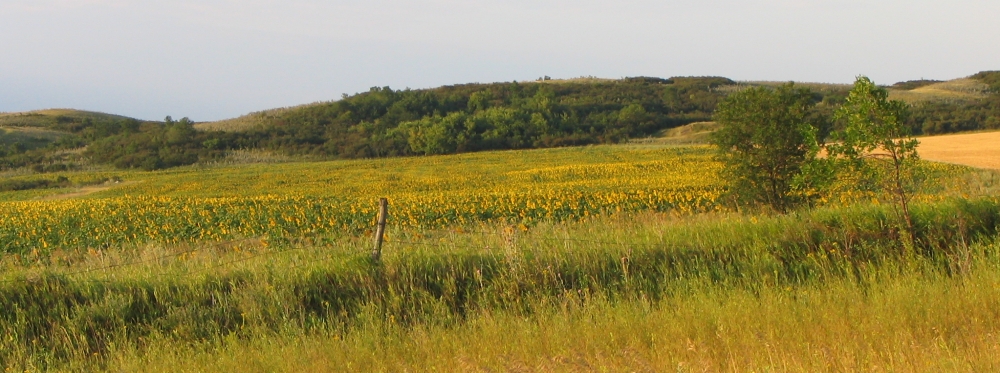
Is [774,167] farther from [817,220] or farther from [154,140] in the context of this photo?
[154,140]

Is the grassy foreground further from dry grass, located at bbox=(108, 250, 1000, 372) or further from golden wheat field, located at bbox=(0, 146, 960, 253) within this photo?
golden wheat field, located at bbox=(0, 146, 960, 253)

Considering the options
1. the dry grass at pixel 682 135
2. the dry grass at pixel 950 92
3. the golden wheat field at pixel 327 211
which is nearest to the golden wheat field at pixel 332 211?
the golden wheat field at pixel 327 211

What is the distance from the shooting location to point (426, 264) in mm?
7539

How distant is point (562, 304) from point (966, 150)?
4244 centimetres

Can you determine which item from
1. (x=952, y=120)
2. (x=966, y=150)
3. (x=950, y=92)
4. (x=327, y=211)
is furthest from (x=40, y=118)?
(x=950, y=92)

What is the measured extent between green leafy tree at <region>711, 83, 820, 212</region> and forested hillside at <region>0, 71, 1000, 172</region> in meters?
41.8

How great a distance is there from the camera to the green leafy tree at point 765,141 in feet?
48.4

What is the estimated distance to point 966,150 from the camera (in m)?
41.5

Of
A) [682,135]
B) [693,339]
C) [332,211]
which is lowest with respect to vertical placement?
[682,135]

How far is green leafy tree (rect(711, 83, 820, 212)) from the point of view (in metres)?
14.7

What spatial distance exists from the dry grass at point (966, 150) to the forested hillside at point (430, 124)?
9698 mm

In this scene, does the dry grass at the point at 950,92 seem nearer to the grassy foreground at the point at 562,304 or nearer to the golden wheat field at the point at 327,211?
the golden wheat field at the point at 327,211

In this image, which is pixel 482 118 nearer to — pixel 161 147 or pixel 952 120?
pixel 161 147

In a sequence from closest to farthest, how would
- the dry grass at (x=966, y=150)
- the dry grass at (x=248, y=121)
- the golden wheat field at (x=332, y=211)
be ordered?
1. the golden wheat field at (x=332, y=211)
2. the dry grass at (x=966, y=150)
3. the dry grass at (x=248, y=121)
